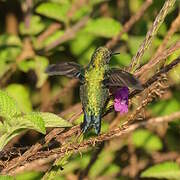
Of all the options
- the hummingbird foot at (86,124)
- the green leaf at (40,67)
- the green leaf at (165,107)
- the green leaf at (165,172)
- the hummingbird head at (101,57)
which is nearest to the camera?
the hummingbird foot at (86,124)

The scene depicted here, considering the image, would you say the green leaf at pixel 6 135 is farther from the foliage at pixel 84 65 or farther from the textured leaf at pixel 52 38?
the textured leaf at pixel 52 38

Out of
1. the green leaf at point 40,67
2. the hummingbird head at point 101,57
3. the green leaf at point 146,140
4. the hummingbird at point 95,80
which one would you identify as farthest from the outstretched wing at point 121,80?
the green leaf at point 146,140

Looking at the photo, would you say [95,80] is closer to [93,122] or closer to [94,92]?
[94,92]

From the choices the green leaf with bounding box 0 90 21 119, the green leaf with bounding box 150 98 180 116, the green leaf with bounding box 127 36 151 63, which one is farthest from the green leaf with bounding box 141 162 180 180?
the green leaf with bounding box 0 90 21 119

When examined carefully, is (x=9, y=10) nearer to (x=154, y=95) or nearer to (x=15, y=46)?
(x=15, y=46)

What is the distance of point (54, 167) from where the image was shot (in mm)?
1600

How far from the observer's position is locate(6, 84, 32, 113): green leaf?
3.08 m

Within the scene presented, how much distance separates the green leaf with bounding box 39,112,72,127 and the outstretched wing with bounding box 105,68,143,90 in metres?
0.21

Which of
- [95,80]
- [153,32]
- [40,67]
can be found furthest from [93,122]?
[40,67]

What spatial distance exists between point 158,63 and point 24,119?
0.46 meters

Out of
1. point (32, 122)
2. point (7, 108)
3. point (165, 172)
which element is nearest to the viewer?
point (32, 122)

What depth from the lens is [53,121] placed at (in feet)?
4.95

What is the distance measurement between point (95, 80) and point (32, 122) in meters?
0.50

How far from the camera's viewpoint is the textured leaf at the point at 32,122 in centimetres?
140
